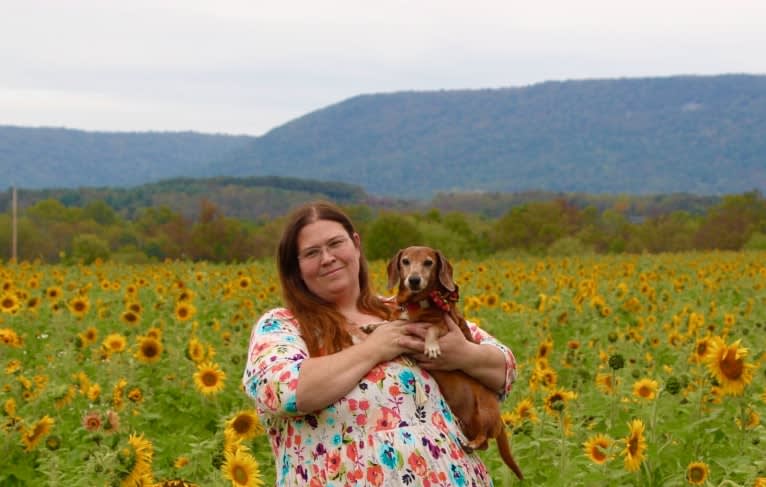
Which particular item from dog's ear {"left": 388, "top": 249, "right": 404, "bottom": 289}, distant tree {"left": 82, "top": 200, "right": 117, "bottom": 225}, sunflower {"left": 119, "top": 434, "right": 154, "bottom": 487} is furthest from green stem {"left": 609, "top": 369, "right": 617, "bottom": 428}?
distant tree {"left": 82, "top": 200, "right": 117, "bottom": 225}

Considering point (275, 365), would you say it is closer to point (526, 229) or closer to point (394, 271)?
point (394, 271)

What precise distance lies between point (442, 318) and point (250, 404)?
2.95 m

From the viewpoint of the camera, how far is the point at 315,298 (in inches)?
152

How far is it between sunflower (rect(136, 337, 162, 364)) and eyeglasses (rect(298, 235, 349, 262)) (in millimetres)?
2894

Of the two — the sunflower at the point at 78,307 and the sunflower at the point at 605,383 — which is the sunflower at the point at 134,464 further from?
the sunflower at the point at 78,307

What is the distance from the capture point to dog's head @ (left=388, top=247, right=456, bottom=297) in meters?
3.38

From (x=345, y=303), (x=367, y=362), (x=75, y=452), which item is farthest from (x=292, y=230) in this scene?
(x=75, y=452)

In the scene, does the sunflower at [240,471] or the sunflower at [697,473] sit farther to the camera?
the sunflower at [697,473]

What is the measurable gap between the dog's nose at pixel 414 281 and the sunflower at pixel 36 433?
7.76 ft

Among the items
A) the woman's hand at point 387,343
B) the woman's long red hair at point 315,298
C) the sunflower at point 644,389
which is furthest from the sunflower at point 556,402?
the woman's hand at point 387,343

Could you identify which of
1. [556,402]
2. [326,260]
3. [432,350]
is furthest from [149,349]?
[432,350]

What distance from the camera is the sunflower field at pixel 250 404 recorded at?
14.2 ft

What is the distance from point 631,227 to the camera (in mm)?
55500

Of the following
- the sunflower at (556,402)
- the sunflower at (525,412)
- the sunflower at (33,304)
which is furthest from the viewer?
the sunflower at (33,304)
